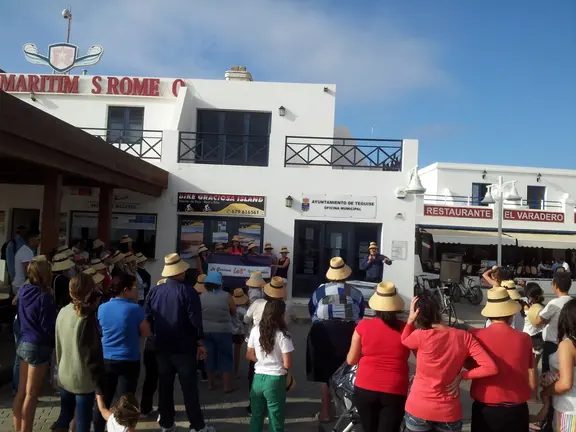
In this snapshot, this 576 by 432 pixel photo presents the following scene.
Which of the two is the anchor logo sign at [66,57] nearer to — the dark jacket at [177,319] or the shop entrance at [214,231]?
the shop entrance at [214,231]

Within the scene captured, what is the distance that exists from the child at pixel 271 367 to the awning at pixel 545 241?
16645mm

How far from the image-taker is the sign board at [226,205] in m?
11.3

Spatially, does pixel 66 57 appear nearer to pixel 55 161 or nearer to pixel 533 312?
pixel 55 161

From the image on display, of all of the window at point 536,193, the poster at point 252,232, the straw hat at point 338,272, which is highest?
the window at point 536,193

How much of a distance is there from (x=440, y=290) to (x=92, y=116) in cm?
1126

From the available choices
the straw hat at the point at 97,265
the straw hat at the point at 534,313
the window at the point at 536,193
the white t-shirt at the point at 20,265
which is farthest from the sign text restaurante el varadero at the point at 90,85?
the window at the point at 536,193

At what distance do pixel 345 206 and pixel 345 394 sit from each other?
773cm

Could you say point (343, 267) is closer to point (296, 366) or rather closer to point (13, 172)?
point (296, 366)

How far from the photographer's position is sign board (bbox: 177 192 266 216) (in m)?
11.3

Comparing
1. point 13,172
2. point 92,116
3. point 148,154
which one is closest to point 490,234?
point 148,154

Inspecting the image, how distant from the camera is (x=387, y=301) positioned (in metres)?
3.37

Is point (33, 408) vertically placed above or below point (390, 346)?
below

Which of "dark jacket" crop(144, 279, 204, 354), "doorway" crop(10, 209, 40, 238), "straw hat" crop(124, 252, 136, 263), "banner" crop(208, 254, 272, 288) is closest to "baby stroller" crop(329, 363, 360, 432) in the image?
"dark jacket" crop(144, 279, 204, 354)

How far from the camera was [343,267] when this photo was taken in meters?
4.55
